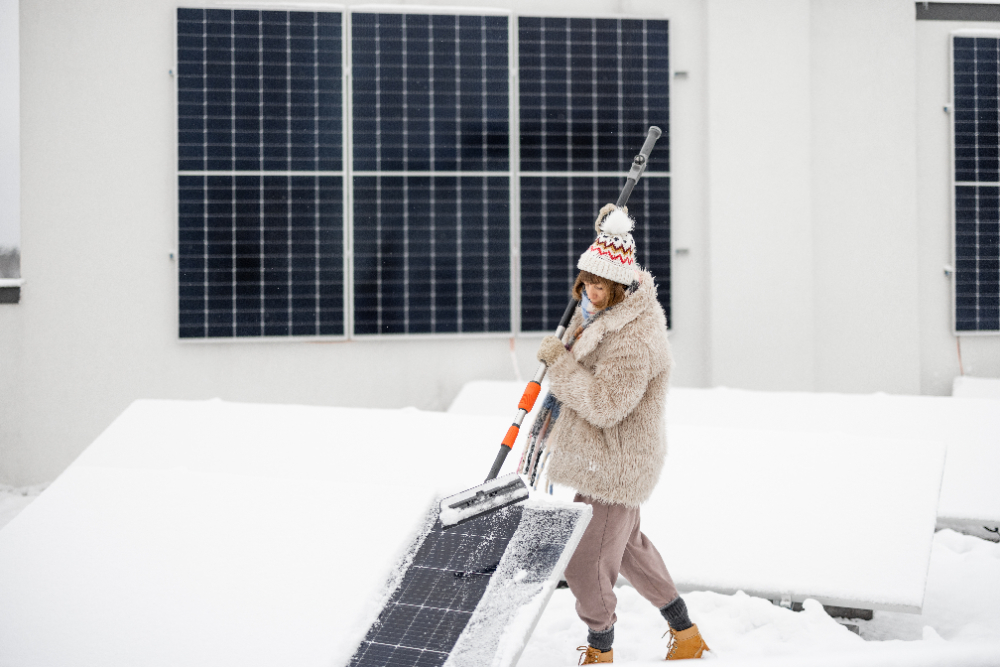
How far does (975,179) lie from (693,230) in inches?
80.6

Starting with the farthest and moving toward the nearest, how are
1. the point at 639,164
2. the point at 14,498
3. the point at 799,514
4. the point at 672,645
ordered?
the point at 14,498, the point at 799,514, the point at 639,164, the point at 672,645

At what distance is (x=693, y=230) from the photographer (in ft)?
17.2

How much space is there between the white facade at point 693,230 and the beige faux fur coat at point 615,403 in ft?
9.32

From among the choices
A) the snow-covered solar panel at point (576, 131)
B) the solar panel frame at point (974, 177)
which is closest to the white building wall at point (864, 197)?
the solar panel frame at point (974, 177)

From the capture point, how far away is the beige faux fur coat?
87.7 inches

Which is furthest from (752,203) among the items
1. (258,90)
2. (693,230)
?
(258,90)

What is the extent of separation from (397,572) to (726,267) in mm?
3574

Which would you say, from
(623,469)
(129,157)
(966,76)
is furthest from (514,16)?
(623,469)

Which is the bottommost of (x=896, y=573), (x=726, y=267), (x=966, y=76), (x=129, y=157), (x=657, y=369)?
(x=896, y=573)

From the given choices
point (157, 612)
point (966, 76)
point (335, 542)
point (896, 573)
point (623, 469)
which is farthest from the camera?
point (966, 76)

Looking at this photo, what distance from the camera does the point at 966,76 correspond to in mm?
5402

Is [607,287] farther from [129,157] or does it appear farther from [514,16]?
[129,157]

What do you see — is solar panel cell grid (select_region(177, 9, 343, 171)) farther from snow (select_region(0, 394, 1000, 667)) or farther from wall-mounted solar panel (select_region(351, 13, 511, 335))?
snow (select_region(0, 394, 1000, 667))

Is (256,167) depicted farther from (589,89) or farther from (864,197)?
(864,197)
